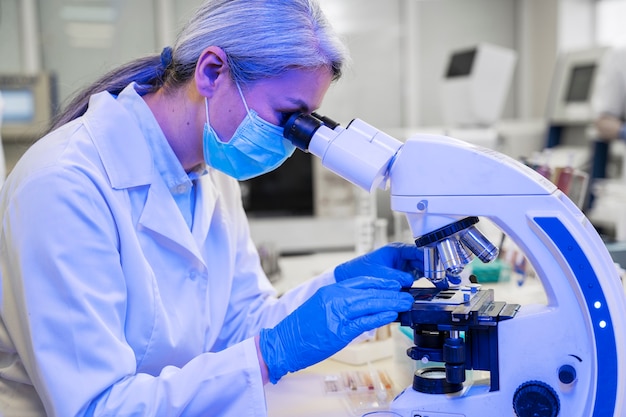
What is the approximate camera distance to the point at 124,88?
135cm

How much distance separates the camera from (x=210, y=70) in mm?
1231

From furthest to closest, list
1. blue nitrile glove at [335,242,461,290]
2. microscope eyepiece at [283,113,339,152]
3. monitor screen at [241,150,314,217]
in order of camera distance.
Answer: monitor screen at [241,150,314,217], blue nitrile glove at [335,242,461,290], microscope eyepiece at [283,113,339,152]

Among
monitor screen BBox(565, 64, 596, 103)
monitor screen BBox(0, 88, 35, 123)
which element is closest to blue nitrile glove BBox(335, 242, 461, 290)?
monitor screen BBox(565, 64, 596, 103)

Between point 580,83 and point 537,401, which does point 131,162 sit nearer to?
point 537,401

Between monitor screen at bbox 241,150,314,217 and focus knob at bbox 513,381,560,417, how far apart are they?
132 inches

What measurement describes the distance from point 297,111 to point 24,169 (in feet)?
1.53

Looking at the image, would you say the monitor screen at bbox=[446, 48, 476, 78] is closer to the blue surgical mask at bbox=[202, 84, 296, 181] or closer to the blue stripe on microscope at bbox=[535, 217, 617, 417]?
the blue surgical mask at bbox=[202, 84, 296, 181]

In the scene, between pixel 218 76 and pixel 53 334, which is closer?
pixel 53 334

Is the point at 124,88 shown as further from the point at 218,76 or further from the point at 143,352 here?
the point at 143,352

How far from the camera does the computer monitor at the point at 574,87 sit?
4414mm

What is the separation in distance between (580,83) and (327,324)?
13.2ft

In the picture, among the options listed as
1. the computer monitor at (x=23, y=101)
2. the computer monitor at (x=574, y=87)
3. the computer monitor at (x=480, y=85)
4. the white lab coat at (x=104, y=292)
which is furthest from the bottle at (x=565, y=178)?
the computer monitor at (x=23, y=101)

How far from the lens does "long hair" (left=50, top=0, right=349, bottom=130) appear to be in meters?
1.19

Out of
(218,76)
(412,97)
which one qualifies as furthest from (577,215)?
(412,97)
